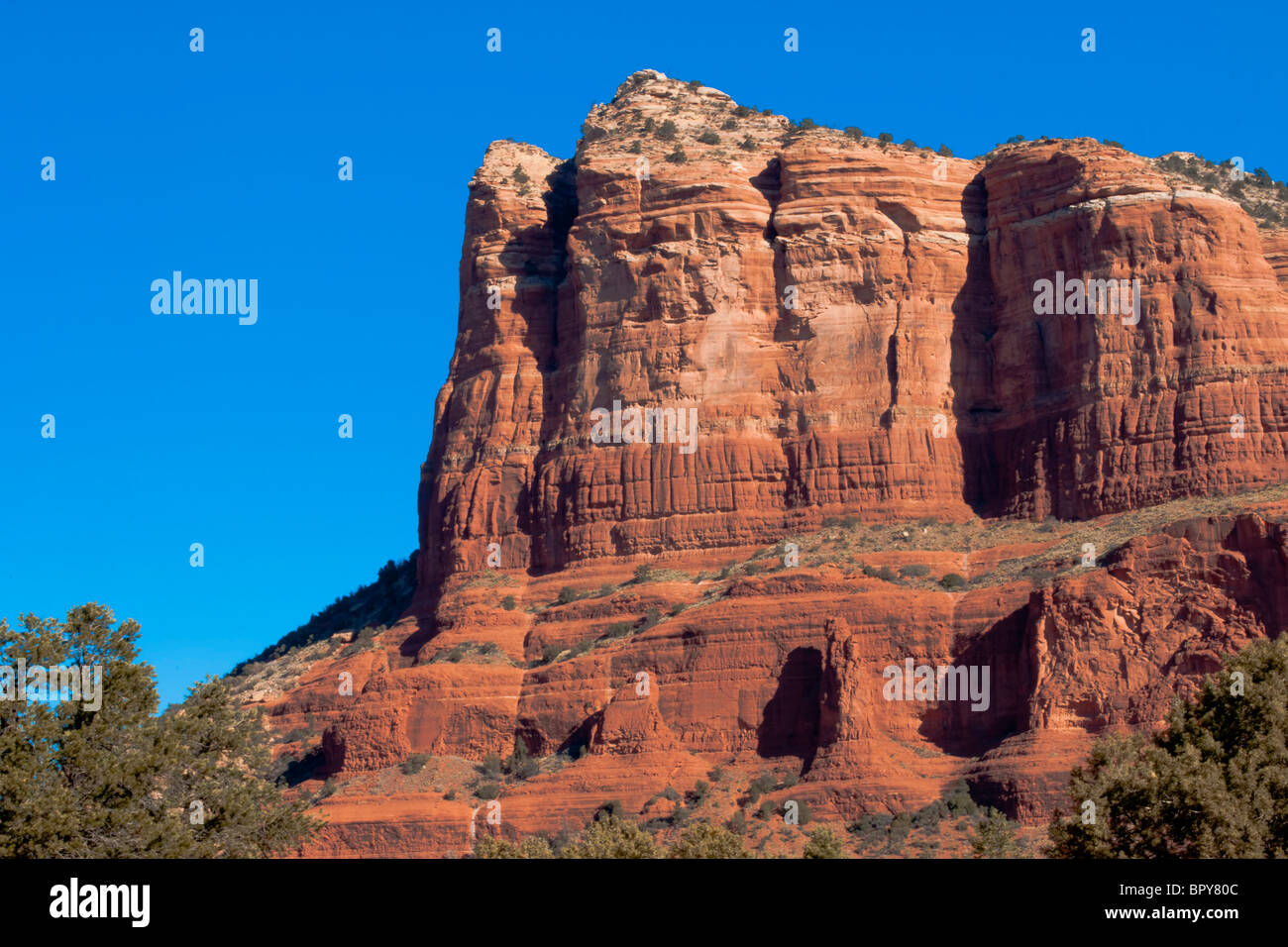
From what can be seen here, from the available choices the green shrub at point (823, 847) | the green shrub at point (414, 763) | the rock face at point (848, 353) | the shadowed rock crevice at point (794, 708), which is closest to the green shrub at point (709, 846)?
the green shrub at point (823, 847)

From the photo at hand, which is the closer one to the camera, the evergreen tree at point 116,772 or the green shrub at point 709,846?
the evergreen tree at point 116,772

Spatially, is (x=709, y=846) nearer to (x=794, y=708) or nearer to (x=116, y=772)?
(x=116, y=772)

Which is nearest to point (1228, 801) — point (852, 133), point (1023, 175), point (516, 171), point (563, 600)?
point (563, 600)

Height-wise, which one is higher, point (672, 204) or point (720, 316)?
point (672, 204)

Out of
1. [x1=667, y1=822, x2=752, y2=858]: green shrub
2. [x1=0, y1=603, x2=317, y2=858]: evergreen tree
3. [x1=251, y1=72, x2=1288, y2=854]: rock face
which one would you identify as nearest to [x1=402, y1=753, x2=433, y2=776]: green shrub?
[x1=251, y1=72, x2=1288, y2=854]: rock face

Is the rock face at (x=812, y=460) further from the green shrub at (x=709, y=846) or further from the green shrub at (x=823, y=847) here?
the green shrub at (x=709, y=846)

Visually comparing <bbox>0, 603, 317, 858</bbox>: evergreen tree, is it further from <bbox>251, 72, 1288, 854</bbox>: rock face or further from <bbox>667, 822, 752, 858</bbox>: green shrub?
<bbox>251, 72, 1288, 854</bbox>: rock face

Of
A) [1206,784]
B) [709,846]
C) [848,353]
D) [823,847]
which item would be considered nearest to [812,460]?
[848,353]
